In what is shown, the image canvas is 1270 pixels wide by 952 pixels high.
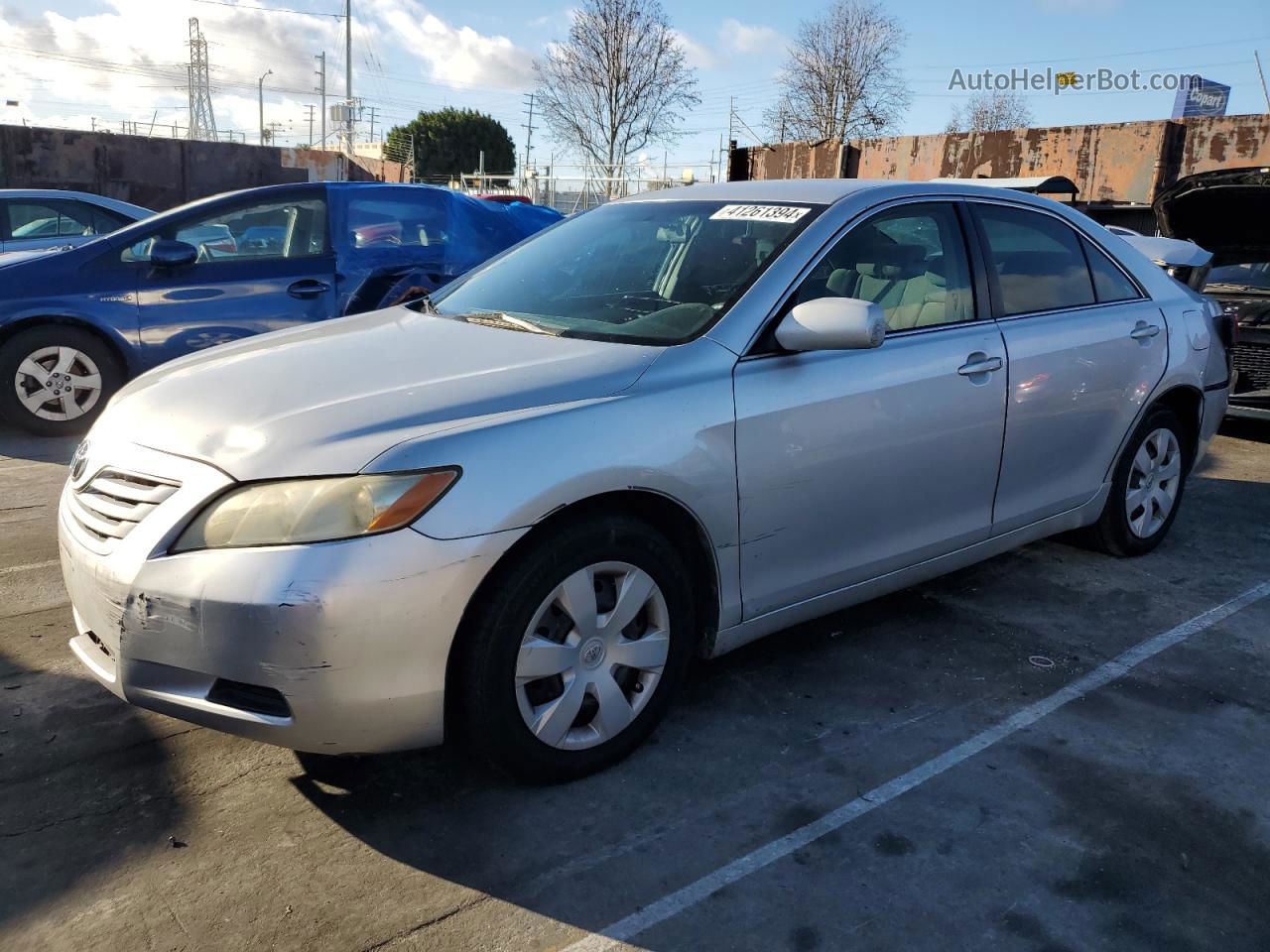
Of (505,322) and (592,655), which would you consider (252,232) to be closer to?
(505,322)

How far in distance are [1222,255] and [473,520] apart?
7041mm

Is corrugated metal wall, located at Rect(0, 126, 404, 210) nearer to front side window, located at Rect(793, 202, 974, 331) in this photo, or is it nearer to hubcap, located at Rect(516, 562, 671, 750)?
front side window, located at Rect(793, 202, 974, 331)

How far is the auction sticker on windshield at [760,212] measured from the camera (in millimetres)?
3406

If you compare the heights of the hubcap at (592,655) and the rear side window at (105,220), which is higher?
the rear side window at (105,220)

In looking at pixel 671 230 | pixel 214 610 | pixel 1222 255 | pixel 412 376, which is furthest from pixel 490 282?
pixel 1222 255

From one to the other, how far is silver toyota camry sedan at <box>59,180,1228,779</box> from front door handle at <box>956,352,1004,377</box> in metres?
0.01

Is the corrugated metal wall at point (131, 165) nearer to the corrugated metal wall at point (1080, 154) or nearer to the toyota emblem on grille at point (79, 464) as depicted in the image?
the corrugated metal wall at point (1080, 154)

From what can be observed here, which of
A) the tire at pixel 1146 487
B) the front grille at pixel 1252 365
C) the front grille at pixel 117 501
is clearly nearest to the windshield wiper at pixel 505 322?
the front grille at pixel 117 501

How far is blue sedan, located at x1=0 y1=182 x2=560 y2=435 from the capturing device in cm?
640

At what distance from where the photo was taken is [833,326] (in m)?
2.95

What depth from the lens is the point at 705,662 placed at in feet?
11.8

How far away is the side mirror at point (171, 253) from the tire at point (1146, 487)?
5.20 meters

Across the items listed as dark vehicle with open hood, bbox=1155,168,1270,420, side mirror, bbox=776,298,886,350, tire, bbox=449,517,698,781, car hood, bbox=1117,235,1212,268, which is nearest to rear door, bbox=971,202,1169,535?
side mirror, bbox=776,298,886,350

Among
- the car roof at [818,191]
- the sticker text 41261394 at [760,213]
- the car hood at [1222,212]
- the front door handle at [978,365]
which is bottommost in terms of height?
the front door handle at [978,365]
